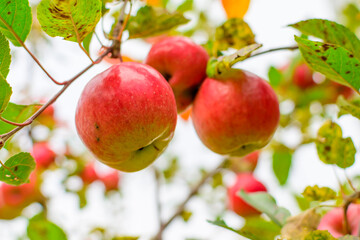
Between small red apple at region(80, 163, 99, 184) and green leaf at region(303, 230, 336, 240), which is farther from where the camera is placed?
small red apple at region(80, 163, 99, 184)

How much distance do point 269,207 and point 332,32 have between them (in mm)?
415

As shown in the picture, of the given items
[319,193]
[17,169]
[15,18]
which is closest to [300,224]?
[319,193]

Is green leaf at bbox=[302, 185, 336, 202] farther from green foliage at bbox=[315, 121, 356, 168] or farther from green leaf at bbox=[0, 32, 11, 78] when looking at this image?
green leaf at bbox=[0, 32, 11, 78]

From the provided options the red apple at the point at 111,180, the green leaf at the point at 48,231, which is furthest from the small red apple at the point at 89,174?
the green leaf at the point at 48,231

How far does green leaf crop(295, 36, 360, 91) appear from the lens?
0.60 meters

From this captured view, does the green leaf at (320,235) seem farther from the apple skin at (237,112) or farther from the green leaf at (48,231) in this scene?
the green leaf at (48,231)

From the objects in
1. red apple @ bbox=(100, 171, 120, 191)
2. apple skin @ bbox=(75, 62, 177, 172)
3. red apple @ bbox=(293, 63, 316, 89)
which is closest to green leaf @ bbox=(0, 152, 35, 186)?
apple skin @ bbox=(75, 62, 177, 172)

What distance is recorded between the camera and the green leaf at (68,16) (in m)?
0.58

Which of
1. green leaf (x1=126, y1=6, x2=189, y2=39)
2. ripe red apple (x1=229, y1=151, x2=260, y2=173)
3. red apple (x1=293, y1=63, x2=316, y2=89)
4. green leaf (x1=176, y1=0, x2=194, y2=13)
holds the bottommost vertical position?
ripe red apple (x1=229, y1=151, x2=260, y2=173)

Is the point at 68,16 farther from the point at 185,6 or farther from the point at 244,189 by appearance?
the point at 244,189

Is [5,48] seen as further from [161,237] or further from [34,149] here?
[34,149]

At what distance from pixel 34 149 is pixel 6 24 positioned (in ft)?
4.59

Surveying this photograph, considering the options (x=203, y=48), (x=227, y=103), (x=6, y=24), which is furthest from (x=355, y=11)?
(x=6, y=24)

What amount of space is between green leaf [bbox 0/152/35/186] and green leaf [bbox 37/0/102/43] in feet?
0.71
